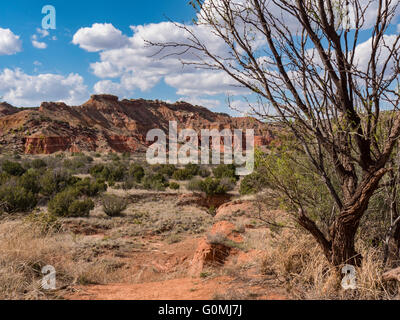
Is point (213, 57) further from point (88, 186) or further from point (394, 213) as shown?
point (88, 186)

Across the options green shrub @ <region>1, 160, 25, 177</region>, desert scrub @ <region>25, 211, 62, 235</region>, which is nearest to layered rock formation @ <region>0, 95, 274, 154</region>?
green shrub @ <region>1, 160, 25, 177</region>

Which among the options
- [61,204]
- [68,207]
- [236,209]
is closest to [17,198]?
[61,204]

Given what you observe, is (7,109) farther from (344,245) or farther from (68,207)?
(344,245)

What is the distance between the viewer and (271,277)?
4340mm

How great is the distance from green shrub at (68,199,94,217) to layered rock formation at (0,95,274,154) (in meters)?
18.7

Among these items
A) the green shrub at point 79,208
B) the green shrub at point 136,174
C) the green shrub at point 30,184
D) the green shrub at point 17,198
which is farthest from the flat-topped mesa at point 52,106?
the green shrub at point 79,208

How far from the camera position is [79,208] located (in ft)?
44.1

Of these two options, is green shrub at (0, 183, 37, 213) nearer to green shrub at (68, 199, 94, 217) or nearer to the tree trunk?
green shrub at (68, 199, 94, 217)

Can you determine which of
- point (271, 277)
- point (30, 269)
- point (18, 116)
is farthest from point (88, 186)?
point (18, 116)

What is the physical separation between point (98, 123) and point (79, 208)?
45553mm

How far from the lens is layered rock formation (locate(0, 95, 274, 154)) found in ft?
139

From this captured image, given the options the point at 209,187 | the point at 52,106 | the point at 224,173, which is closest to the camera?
the point at 209,187

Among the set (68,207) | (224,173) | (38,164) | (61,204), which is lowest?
(68,207)
